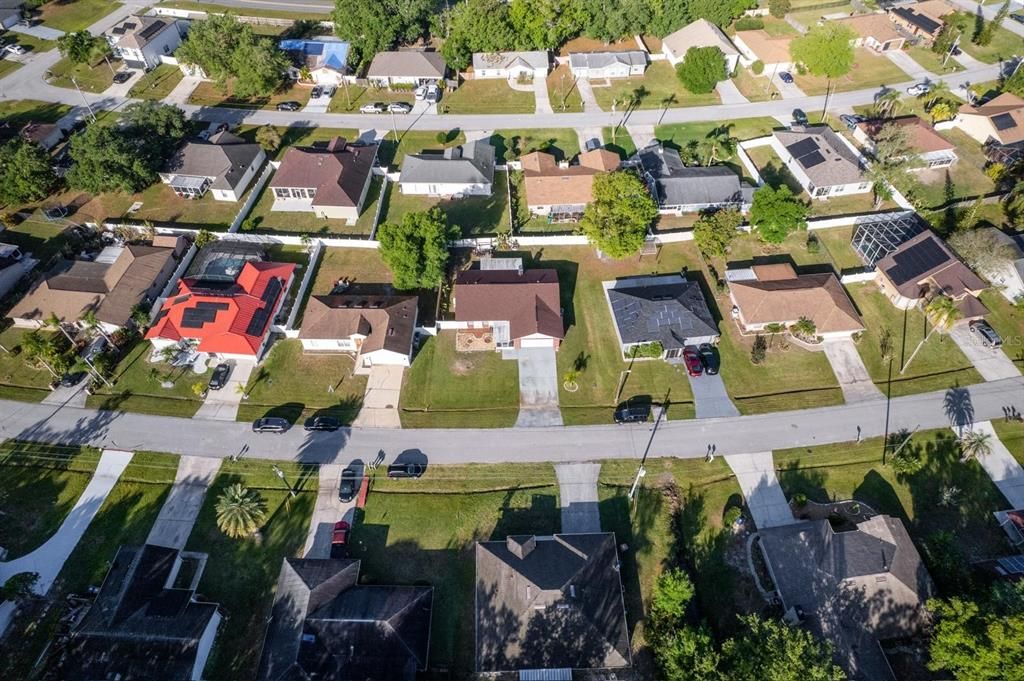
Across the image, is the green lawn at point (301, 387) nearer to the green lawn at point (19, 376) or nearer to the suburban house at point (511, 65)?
the green lawn at point (19, 376)

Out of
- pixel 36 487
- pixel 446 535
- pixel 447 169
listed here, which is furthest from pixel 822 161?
pixel 36 487

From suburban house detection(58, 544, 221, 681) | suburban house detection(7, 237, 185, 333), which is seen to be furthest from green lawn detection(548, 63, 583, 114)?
suburban house detection(58, 544, 221, 681)

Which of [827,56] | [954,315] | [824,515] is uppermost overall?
[827,56]

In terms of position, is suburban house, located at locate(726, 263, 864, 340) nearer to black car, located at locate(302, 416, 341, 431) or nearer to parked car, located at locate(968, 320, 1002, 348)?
parked car, located at locate(968, 320, 1002, 348)

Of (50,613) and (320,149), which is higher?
Result: (320,149)

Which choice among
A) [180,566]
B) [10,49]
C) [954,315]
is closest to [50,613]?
[180,566]

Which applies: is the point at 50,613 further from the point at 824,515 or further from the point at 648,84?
the point at 648,84

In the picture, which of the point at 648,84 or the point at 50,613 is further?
the point at 648,84
